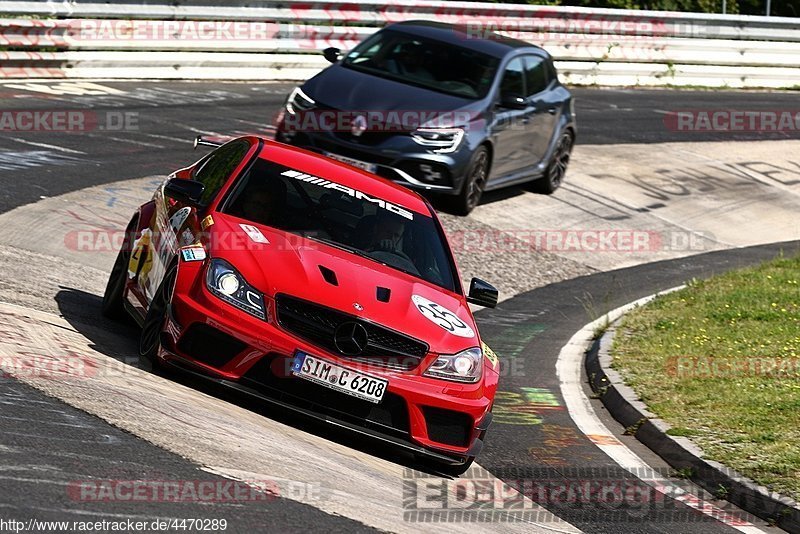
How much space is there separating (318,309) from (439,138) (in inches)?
298

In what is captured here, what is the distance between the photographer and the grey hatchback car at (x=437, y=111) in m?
14.5

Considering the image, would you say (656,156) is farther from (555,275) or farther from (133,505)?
(133,505)

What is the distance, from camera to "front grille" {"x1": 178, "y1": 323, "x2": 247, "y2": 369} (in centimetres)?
736

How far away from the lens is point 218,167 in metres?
9.20

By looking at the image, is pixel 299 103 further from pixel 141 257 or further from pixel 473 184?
pixel 141 257

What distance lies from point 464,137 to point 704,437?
657 cm

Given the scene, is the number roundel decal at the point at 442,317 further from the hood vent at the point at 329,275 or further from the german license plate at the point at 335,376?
the german license plate at the point at 335,376

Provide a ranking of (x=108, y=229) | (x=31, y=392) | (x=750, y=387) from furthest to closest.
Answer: (x=108, y=229)
(x=750, y=387)
(x=31, y=392)

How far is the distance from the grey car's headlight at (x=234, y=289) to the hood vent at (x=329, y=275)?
0.45 meters

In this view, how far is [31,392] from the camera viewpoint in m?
6.73

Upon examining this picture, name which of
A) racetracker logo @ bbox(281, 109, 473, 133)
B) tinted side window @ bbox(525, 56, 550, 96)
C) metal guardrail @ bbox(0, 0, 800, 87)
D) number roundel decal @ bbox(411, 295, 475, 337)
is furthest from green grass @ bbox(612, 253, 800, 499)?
metal guardrail @ bbox(0, 0, 800, 87)

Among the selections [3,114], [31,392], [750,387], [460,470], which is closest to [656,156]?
[3,114]

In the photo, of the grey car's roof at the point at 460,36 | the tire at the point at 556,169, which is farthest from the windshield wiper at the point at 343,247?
the tire at the point at 556,169

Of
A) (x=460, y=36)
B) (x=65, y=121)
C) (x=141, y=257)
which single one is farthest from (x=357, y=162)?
(x=141, y=257)
